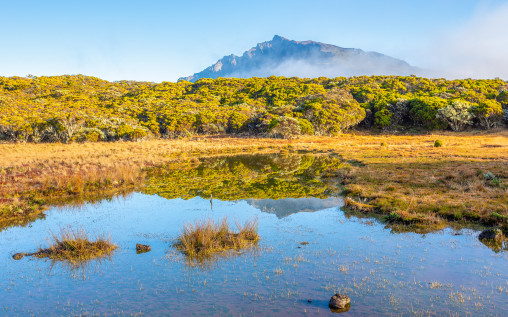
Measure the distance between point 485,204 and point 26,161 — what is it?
37109mm

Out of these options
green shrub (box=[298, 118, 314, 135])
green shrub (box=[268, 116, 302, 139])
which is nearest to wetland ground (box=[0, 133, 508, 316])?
green shrub (box=[268, 116, 302, 139])

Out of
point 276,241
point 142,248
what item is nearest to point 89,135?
point 142,248

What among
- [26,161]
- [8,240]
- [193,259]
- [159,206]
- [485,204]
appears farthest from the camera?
[26,161]

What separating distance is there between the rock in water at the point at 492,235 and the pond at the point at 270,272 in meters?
0.41

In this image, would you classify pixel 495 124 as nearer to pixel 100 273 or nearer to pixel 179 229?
pixel 179 229

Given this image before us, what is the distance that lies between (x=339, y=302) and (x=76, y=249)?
9.40 m

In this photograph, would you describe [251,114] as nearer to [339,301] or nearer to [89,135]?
[89,135]

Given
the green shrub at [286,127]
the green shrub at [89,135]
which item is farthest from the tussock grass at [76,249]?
the green shrub at [286,127]

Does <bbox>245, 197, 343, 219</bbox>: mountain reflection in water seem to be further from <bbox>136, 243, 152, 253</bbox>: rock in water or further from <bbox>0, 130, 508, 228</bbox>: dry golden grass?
<bbox>136, 243, 152, 253</bbox>: rock in water

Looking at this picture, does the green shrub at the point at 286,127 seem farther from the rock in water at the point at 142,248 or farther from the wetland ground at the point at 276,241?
the rock in water at the point at 142,248

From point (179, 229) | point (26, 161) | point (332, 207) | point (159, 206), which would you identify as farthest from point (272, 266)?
point (26, 161)

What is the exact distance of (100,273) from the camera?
965cm

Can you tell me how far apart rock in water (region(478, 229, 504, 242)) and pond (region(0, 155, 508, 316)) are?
0.41 metres

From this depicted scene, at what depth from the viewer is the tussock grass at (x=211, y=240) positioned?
10984mm
